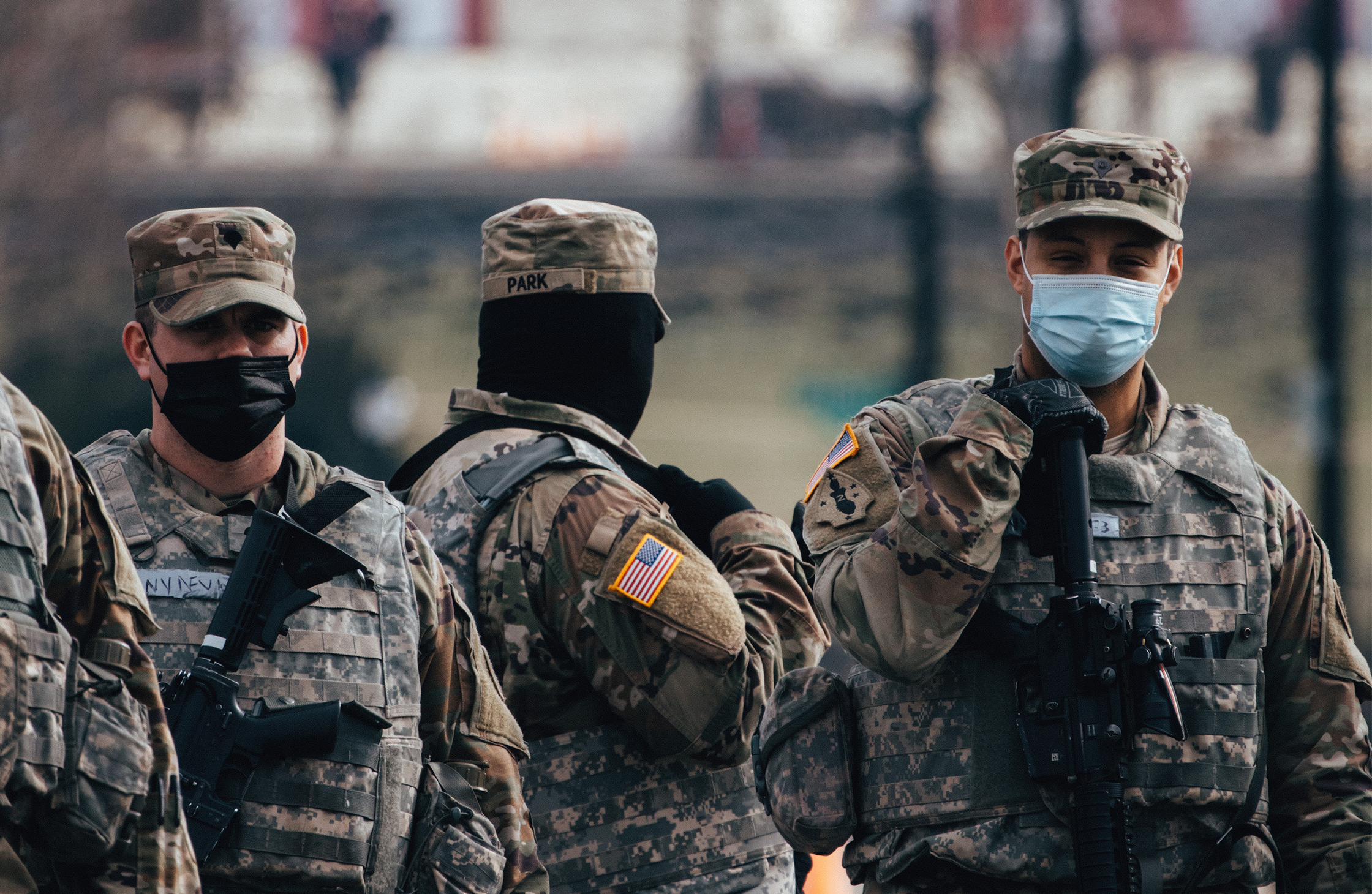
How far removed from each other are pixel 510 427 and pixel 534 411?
2.7 inches

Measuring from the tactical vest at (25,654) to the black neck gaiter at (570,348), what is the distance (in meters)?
1.78

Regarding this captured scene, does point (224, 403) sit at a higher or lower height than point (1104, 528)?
higher

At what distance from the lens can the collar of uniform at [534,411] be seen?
13.8ft

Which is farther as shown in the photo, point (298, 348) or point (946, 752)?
point (298, 348)

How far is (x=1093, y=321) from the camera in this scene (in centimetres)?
363

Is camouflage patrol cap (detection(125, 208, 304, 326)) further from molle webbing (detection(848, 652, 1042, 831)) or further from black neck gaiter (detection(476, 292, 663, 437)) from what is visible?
molle webbing (detection(848, 652, 1042, 831))

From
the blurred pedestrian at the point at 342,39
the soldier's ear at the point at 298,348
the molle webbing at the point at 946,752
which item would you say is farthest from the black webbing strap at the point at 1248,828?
the blurred pedestrian at the point at 342,39

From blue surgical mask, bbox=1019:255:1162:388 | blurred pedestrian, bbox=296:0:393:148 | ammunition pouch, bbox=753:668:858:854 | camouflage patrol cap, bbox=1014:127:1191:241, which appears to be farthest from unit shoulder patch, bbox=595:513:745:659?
blurred pedestrian, bbox=296:0:393:148

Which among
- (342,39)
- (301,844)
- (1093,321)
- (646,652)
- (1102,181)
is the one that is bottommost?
(301,844)

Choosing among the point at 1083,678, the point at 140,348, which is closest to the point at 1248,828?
the point at 1083,678

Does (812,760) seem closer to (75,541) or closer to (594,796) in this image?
(594,796)

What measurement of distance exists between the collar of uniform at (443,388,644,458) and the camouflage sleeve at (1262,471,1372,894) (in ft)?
4.83

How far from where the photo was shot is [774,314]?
24.9 metres

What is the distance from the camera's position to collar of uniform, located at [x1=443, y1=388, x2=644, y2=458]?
4.20 m
